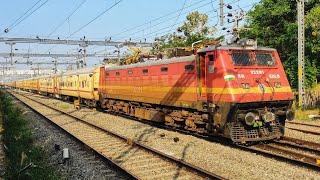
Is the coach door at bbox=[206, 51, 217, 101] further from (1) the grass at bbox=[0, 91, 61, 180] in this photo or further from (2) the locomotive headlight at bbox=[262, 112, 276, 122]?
(1) the grass at bbox=[0, 91, 61, 180]

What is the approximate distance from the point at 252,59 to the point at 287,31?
639 inches

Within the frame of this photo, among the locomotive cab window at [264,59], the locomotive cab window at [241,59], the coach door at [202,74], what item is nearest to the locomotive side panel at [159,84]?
the coach door at [202,74]

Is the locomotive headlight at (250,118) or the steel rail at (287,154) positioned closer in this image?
the steel rail at (287,154)

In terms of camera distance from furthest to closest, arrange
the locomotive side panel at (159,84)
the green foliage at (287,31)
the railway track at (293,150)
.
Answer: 1. the green foliage at (287,31)
2. the locomotive side panel at (159,84)
3. the railway track at (293,150)

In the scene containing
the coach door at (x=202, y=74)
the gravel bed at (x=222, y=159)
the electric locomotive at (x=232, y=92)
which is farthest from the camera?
the coach door at (x=202, y=74)

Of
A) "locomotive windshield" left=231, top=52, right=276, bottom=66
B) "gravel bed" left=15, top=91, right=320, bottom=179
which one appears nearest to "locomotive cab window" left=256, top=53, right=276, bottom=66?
"locomotive windshield" left=231, top=52, right=276, bottom=66

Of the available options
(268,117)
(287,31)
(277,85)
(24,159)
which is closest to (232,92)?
(268,117)

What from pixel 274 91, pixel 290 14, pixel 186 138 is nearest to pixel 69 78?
pixel 290 14

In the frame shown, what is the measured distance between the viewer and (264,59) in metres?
12.9

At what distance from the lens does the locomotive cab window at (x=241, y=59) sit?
12.2 metres

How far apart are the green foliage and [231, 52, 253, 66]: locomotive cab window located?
14.8 metres

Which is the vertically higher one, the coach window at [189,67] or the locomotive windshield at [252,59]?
the locomotive windshield at [252,59]

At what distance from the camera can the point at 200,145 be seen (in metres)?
12.4

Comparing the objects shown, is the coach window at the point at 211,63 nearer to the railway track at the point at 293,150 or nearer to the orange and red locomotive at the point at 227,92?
the orange and red locomotive at the point at 227,92
